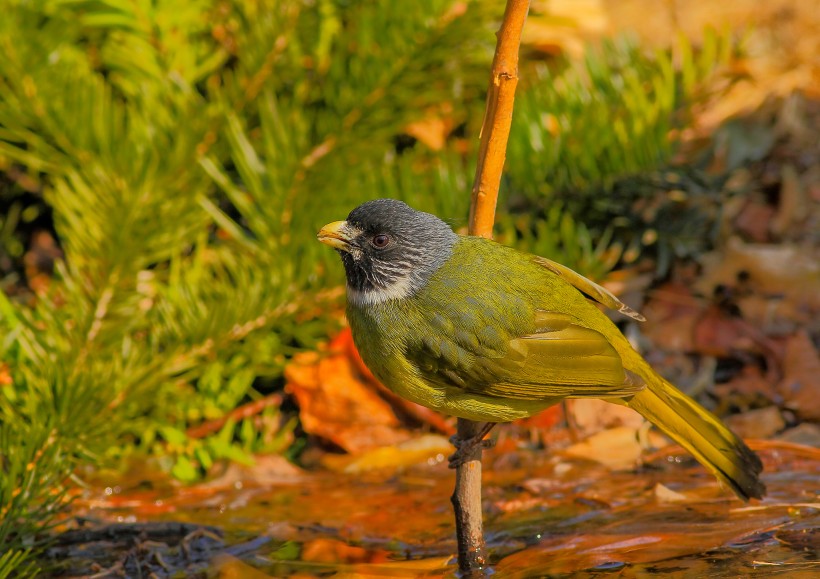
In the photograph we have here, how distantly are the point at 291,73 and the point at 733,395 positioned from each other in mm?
2323

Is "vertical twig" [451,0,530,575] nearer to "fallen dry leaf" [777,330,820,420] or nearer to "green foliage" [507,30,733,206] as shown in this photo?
"green foliage" [507,30,733,206]

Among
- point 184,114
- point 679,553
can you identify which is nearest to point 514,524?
point 679,553

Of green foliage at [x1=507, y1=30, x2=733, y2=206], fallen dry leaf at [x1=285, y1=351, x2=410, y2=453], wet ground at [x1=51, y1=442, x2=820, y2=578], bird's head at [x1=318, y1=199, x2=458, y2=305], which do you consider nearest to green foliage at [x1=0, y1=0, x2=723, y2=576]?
green foliage at [x1=507, y1=30, x2=733, y2=206]

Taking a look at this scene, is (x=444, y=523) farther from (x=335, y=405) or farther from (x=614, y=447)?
(x=335, y=405)

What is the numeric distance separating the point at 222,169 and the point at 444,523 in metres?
1.84

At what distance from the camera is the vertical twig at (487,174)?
2.61 metres

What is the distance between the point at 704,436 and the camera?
119 inches

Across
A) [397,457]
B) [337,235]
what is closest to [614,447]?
[397,457]

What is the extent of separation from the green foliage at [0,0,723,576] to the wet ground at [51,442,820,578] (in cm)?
24

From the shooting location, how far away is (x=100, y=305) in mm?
3549

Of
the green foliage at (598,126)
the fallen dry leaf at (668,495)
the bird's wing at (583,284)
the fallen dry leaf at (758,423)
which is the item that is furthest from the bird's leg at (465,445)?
the green foliage at (598,126)

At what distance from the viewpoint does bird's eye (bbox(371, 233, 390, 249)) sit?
10.3ft

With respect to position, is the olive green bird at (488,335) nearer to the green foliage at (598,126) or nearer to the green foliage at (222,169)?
the green foliage at (222,169)

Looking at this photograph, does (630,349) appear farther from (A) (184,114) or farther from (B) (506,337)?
(A) (184,114)
